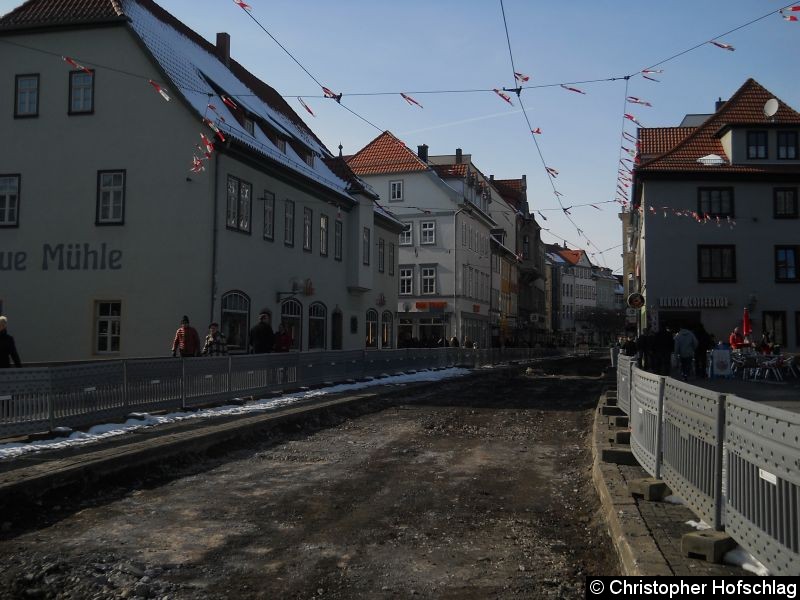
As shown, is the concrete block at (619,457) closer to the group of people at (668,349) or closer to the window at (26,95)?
the group of people at (668,349)

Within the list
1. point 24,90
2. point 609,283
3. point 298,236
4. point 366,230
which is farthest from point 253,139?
point 609,283

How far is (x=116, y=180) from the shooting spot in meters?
23.5

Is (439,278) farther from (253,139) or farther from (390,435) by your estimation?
(390,435)

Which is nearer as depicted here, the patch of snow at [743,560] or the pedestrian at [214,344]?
the patch of snow at [743,560]

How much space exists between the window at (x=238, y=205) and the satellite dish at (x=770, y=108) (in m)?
25.9

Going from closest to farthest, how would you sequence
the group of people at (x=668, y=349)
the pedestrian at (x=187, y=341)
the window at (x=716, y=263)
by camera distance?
1. the pedestrian at (x=187, y=341)
2. the group of people at (x=668, y=349)
3. the window at (x=716, y=263)

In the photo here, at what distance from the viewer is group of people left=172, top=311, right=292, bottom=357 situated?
16719 millimetres

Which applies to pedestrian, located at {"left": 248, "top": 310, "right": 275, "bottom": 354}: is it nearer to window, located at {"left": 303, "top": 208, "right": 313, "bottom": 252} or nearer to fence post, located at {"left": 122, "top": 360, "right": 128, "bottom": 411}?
fence post, located at {"left": 122, "top": 360, "right": 128, "bottom": 411}

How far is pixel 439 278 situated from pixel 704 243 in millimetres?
20838

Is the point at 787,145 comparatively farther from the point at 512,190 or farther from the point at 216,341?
the point at 512,190

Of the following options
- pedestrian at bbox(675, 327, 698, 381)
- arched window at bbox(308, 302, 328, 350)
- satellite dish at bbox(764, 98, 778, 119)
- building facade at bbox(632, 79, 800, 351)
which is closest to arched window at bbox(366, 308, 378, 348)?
arched window at bbox(308, 302, 328, 350)

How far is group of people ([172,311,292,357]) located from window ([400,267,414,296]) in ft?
112

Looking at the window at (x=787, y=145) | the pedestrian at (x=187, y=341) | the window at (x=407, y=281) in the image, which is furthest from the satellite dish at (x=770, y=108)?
the pedestrian at (x=187, y=341)

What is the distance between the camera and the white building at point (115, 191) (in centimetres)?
2280
